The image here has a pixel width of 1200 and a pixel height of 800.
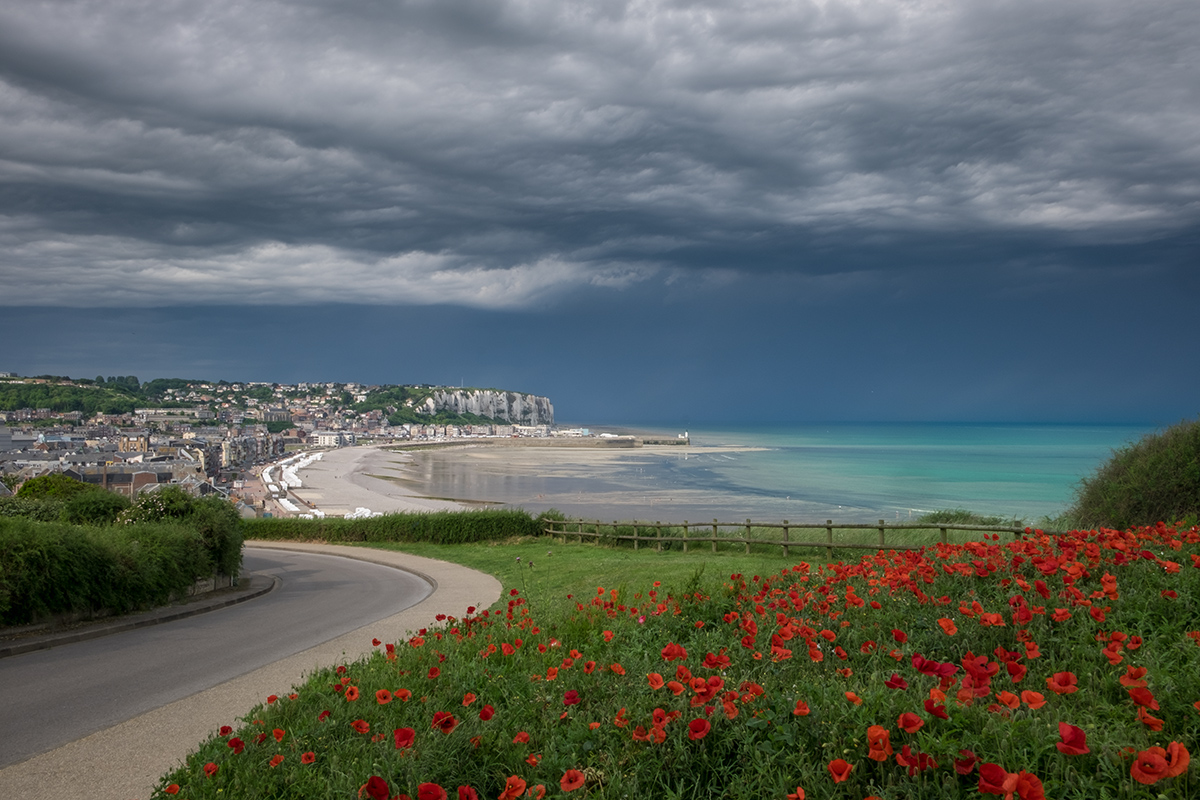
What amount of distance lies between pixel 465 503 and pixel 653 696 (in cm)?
5160

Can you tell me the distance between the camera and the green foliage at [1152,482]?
1480 cm

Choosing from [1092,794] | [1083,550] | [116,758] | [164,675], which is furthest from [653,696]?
[164,675]

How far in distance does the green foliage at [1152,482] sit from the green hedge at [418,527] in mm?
22259

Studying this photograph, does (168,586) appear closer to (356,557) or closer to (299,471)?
(356,557)

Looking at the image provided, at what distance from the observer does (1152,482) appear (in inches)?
607

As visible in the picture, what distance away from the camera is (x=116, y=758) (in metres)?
7.09

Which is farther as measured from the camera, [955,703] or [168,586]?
[168,586]

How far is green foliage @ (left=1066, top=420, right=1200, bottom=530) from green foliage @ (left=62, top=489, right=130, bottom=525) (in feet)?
80.2

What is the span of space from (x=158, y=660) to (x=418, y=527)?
75.5 feet

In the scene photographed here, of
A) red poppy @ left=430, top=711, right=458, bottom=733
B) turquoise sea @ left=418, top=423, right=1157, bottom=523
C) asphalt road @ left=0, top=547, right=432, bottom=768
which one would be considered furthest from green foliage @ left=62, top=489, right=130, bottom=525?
turquoise sea @ left=418, top=423, right=1157, bottom=523

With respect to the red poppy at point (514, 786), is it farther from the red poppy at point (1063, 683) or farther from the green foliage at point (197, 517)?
the green foliage at point (197, 517)

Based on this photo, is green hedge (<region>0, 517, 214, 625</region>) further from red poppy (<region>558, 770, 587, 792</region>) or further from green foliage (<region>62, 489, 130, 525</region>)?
red poppy (<region>558, 770, 587, 792</region>)

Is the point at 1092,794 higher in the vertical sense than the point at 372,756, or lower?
higher

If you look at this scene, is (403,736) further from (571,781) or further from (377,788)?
(571,781)
